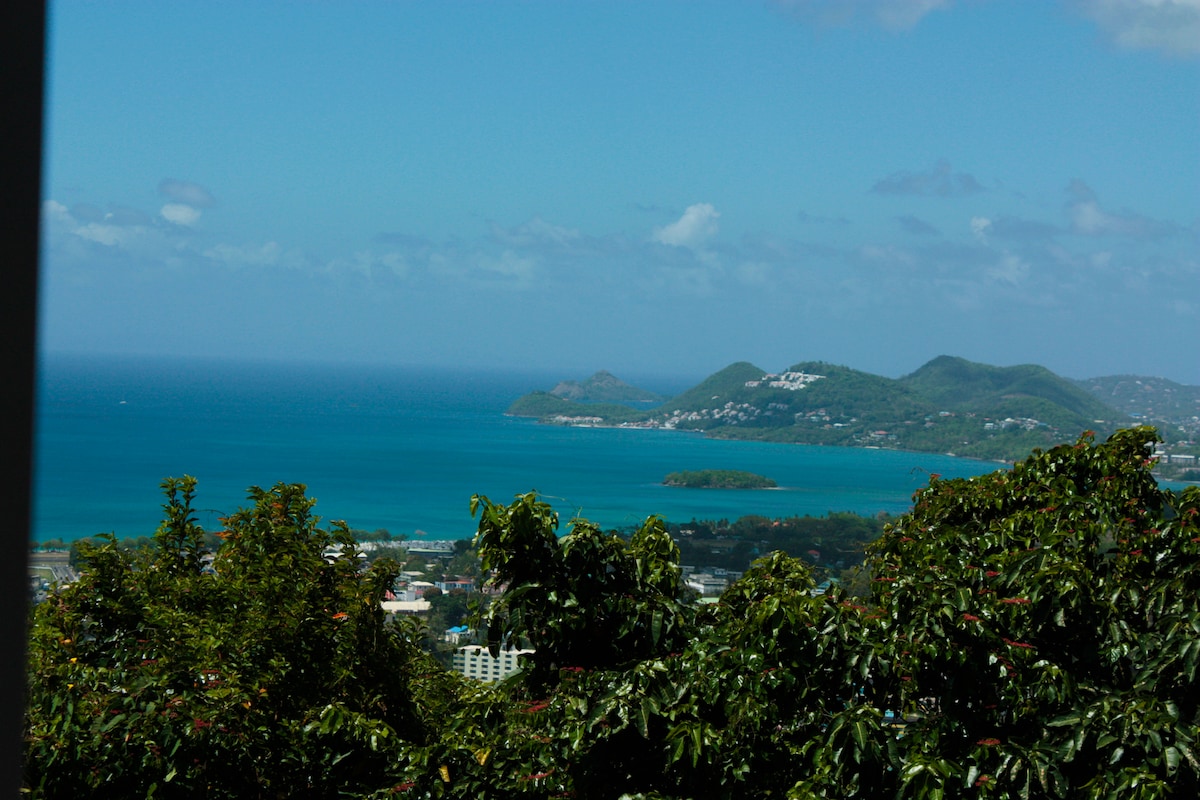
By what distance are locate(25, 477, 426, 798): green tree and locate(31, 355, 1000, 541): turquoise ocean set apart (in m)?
13.4

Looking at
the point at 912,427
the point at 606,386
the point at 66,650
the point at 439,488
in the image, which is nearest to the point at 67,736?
the point at 66,650

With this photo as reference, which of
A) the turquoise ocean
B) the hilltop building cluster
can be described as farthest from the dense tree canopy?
the hilltop building cluster

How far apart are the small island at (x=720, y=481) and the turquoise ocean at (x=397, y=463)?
1.44ft

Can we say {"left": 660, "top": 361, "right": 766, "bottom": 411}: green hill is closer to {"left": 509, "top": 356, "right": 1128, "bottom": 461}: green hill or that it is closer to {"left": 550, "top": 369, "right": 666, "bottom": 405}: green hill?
{"left": 509, "top": 356, "right": 1128, "bottom": 461}: green hill

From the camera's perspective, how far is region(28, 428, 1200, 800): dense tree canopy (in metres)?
3.24

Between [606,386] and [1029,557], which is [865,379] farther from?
[1029,557]

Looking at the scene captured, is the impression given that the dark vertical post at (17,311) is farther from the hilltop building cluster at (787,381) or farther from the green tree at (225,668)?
the hilltop building cluster at (787,381)

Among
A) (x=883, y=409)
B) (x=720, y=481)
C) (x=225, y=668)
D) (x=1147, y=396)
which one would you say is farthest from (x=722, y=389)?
(x=225, y=668)

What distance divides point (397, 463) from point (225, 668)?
40.2m

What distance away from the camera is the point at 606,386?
3351 inches

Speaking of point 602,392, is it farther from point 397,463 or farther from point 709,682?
point 709,682

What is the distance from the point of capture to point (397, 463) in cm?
4350

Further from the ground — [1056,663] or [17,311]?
[17,311]

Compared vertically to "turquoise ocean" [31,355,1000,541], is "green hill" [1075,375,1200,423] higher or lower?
higher
